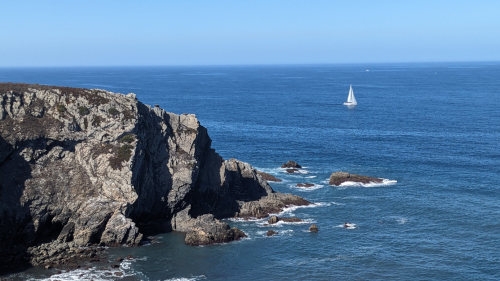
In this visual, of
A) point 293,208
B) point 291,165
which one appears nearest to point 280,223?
point 293,208

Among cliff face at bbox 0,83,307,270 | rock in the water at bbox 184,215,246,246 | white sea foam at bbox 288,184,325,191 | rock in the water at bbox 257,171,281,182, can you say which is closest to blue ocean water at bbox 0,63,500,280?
white sea foam at bbox 288,184,325,191

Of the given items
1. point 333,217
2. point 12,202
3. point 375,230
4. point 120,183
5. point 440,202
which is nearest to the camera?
point 12,202

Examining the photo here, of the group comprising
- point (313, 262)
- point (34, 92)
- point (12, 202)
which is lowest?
point (313, 262)

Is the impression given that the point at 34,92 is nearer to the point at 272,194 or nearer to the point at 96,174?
the point at 96,174

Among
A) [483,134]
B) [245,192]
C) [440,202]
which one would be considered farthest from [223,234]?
[483,134]

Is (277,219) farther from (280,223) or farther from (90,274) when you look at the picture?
(90,274)

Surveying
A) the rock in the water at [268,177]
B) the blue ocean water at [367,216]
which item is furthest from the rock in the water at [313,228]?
the rock in the water at [268,177]
